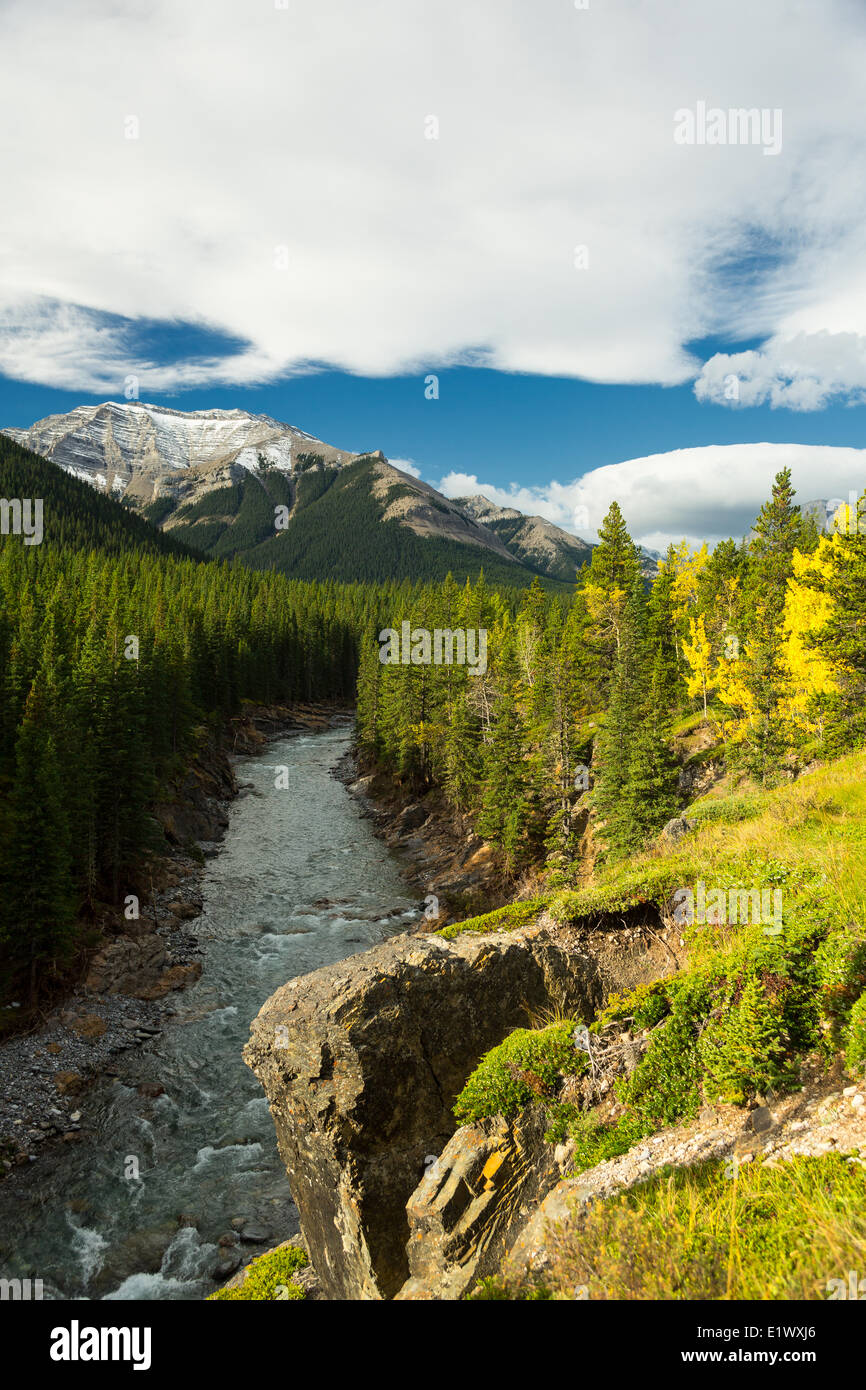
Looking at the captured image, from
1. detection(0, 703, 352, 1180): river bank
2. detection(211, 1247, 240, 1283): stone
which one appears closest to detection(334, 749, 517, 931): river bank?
detection(0, 703, 352, 1180): river bank

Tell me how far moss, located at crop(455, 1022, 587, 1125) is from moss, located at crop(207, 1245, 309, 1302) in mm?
6643

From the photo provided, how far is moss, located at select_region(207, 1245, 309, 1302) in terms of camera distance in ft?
39.3

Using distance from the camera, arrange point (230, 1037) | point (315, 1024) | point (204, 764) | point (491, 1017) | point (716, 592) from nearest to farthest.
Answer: point (315, 1024) < point (491, 1017) < point (230, 1037) < point (716, 592) < point (204, 764)

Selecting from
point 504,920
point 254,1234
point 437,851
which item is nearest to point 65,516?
point 437,851

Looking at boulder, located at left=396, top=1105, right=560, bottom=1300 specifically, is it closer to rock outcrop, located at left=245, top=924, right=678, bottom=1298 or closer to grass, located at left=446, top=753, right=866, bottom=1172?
grass, located at left=446, top=753, right=866, bottom=1172

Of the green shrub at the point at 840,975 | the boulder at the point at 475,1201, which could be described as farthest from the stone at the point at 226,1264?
the green shrub at the point at 840,975

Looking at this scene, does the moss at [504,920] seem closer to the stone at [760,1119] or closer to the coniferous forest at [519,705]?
the stone at [760,1119]

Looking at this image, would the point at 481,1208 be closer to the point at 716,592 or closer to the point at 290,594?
the point at 716,592

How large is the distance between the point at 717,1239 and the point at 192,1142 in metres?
19.8

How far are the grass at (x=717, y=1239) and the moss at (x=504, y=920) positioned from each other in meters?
5.87

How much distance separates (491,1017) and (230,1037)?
713 inches

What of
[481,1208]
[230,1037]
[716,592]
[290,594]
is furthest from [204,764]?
[290,594]
